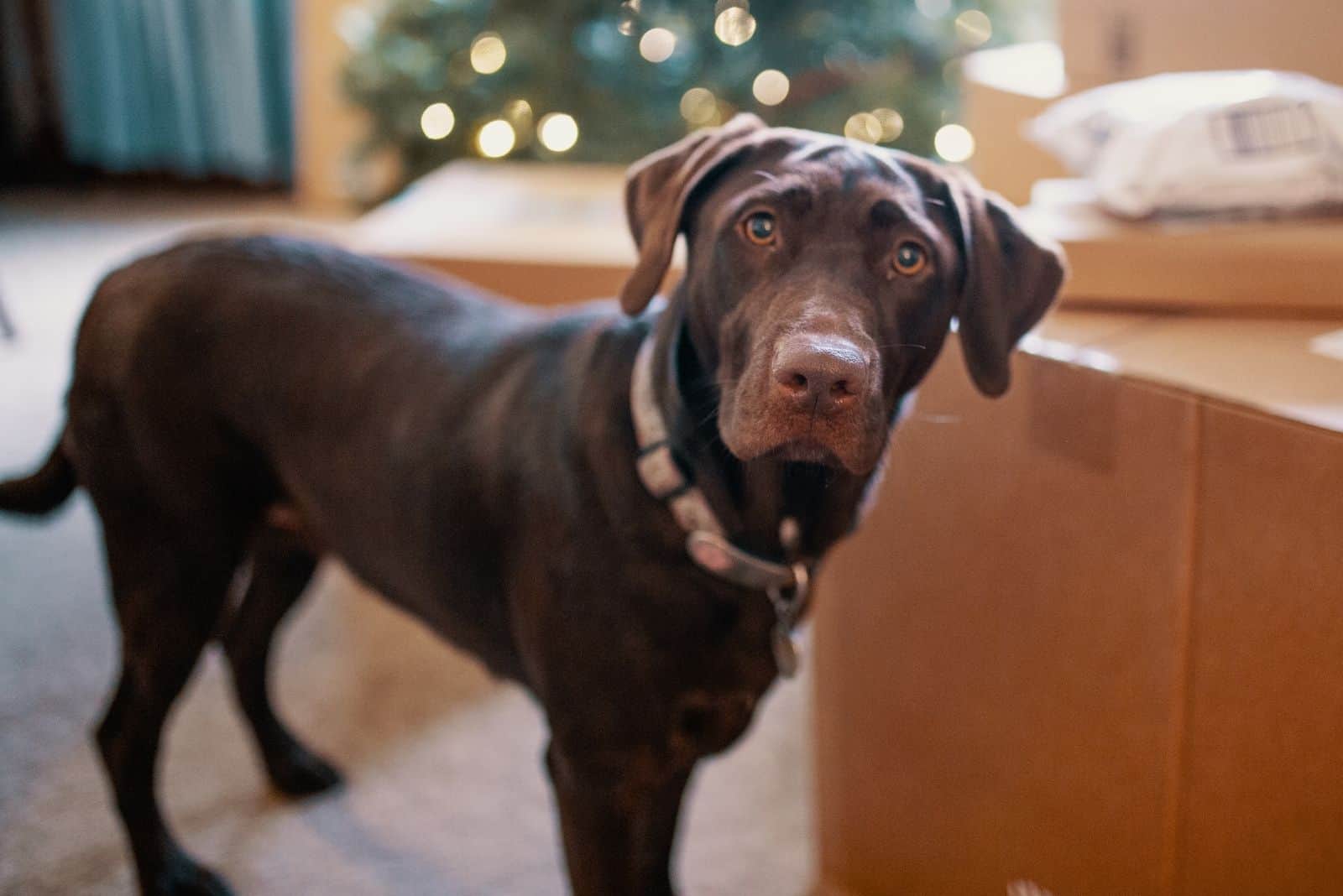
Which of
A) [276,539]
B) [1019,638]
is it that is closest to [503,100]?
[276,539]

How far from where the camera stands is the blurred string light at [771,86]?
10.4ft

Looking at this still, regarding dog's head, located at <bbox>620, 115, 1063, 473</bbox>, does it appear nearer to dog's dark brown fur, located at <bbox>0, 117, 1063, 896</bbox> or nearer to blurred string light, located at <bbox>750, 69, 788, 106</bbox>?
dog's dark brown fur, located at <bbox>0, 117, 1063, 896</bbox>

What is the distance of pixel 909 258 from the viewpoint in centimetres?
116

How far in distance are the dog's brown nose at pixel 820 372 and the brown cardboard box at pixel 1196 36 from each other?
1.07 meters

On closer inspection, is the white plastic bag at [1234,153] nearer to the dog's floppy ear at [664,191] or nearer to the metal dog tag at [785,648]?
the dog's floppy ear at [664,191]

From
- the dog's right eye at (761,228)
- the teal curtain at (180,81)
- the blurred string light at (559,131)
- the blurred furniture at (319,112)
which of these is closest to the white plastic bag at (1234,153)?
the dog's right eye at (761,228)

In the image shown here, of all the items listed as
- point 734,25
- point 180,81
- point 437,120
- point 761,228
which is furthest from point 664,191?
point 180,81

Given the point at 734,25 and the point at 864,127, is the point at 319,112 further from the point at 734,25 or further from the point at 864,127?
the point at 864,127

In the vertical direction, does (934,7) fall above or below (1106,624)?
above

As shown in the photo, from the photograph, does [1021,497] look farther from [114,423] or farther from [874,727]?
[114,423]

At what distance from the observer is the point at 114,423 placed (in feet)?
4.94

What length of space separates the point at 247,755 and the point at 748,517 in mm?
1142

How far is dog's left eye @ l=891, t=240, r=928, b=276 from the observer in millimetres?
1158

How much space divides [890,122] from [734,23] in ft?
1.53
